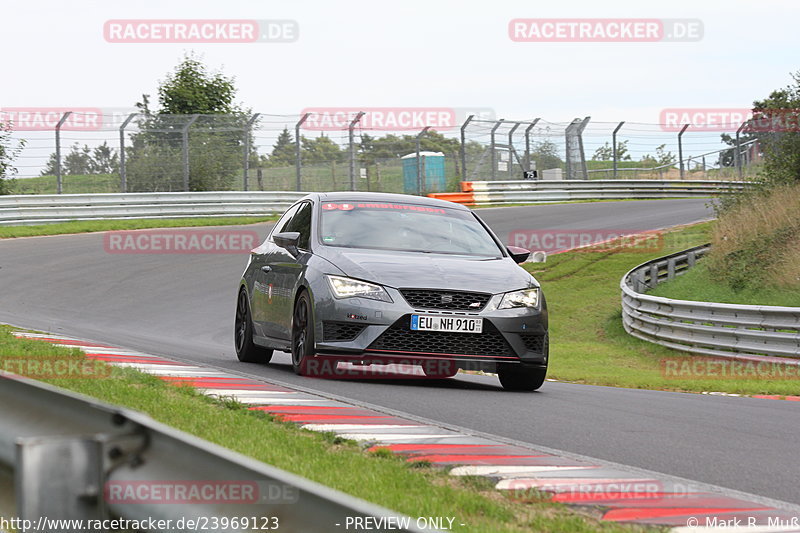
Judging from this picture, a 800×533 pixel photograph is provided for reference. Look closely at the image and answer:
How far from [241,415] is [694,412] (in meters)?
3.65

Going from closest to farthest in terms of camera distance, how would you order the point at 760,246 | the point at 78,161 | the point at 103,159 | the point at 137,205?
the point at 760,246, the point at 78,161, the point at 137,205, the point at 103,159

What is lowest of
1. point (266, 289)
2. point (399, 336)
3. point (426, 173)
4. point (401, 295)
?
point (399, 336)

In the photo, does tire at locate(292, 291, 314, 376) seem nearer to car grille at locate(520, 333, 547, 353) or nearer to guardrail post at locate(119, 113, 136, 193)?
car grille at locate(520, 333, 547, 353)

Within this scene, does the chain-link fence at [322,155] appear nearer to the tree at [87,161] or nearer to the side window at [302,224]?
the tree at [87,161]

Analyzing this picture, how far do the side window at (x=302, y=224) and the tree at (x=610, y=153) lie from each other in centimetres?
3397

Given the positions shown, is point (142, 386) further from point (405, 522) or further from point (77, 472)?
point (405, 522)

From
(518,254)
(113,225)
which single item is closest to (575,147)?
(113,225)

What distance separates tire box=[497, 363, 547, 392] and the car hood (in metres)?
0.68

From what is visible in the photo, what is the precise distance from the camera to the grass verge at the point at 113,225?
90.4 ft

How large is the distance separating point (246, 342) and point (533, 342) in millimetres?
3537

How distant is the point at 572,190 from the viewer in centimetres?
4334

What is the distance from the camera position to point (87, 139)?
31312 mm

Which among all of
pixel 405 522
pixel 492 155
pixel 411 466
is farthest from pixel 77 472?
pixel 492 155

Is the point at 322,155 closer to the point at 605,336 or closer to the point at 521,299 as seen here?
the point at 605,336
